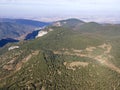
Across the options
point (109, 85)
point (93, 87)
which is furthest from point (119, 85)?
point (93, 87)

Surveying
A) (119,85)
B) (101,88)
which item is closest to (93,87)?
(101,88)

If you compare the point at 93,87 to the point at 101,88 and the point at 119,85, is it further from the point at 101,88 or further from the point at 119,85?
the point at 119,85

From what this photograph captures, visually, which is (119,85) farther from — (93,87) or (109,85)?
(93,87)
